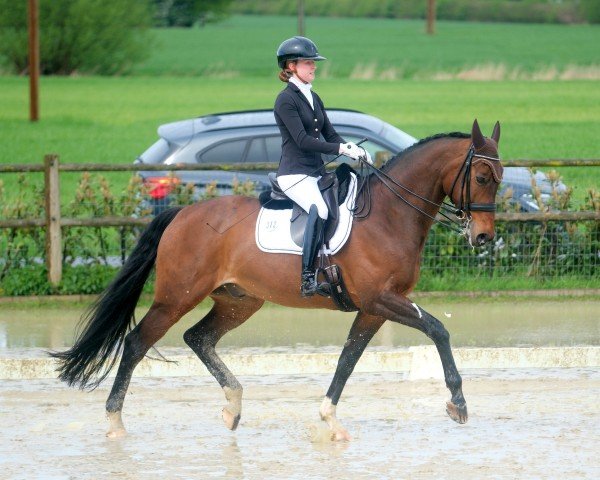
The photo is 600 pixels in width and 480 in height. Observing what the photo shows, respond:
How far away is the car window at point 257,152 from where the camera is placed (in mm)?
14562

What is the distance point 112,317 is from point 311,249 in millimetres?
1603

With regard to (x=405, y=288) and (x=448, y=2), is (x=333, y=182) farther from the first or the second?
(x=448, y=2)

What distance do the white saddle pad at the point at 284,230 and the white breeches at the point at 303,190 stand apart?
138 mm

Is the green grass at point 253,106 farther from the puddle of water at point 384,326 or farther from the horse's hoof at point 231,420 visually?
the horse's hoof at point 231,420

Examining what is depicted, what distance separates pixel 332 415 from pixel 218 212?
1.62 m

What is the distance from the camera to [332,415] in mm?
8125

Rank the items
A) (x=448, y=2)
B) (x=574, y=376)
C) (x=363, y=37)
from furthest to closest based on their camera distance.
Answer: (x=448, y=2)
(x=363, y=37)
(x=574, y=376)

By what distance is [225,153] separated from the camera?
1460 centimetres

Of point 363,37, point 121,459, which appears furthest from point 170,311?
point 363,37

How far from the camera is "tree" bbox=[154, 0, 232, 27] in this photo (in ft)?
337

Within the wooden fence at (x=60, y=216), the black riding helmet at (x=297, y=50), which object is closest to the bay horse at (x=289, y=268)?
the black riding helmet at (x=297, y=50)

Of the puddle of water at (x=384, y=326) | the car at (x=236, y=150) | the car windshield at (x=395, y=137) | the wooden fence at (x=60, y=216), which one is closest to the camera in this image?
the puddle of water at (x=384, y=326)

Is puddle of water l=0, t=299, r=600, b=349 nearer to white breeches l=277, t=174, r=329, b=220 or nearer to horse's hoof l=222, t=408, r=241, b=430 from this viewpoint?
horse's hoof l=222, t=408, r=241, b=430

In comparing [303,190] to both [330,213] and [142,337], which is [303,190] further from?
[142,337]
